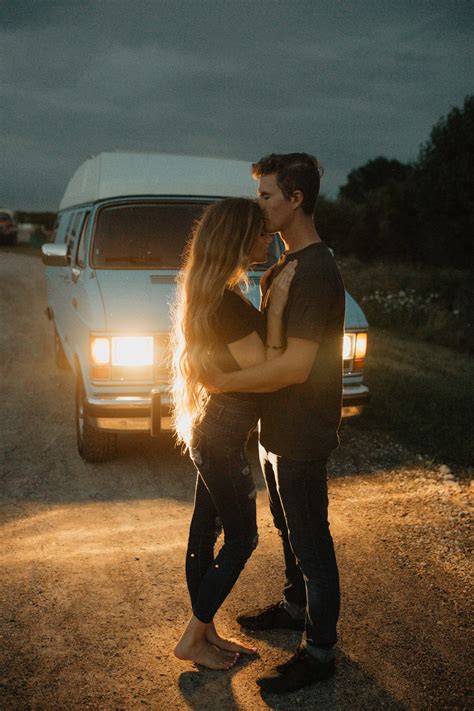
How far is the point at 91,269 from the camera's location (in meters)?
5.64

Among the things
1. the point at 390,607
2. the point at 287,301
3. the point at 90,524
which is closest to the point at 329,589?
the point at 390,607

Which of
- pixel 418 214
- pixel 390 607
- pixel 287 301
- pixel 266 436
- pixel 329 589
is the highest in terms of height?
pixel 418 214

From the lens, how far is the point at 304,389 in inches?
102

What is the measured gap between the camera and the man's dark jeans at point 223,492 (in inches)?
103

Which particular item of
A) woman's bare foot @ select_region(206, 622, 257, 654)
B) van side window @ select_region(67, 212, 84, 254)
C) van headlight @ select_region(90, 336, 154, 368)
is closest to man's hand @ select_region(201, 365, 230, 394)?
woman's bare foot @ select_region(206, 622, 257, 654)

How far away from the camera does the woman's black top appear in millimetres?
2475

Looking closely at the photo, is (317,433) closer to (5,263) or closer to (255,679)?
(255,679)

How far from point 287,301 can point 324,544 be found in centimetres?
103

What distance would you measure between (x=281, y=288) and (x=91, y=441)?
11.2 feet

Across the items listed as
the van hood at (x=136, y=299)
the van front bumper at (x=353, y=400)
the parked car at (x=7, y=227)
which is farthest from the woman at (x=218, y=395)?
the parked car at (x=7, y=227)

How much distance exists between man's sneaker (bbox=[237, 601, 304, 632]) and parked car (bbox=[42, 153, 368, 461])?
1.78 meters

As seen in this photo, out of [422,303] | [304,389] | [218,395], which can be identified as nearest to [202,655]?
[218,395]

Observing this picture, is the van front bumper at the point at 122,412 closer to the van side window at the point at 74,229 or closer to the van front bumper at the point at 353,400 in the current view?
the van front bumper at the point at 353,400

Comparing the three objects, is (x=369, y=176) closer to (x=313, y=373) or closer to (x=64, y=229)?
(x=64, y=229)
